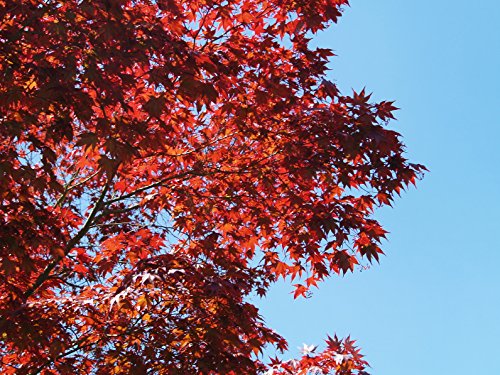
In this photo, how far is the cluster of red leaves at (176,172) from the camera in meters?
5.20

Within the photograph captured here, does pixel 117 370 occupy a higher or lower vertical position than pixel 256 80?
lower

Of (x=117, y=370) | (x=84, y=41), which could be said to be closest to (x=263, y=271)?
(x=117, y=370)

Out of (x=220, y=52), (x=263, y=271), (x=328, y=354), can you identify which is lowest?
(x=328, y=354)

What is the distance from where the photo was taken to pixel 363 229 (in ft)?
20.5

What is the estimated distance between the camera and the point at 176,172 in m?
7.24

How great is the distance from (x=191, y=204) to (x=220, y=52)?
6.35 ft

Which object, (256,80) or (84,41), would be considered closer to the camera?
(84,41)

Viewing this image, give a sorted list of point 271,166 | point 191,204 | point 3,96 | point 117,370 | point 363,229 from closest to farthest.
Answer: point 3,96, point 117,370, point 363,229, point 271,166, point 191,204

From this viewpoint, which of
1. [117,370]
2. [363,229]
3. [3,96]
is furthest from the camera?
[363,229]

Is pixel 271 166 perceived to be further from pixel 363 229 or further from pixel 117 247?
pixel 117 247

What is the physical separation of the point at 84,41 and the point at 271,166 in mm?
2453

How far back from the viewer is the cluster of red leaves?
17.0 feet

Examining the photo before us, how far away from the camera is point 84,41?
5312mm

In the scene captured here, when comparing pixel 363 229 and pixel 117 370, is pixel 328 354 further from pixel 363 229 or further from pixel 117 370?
pixel 117 370
